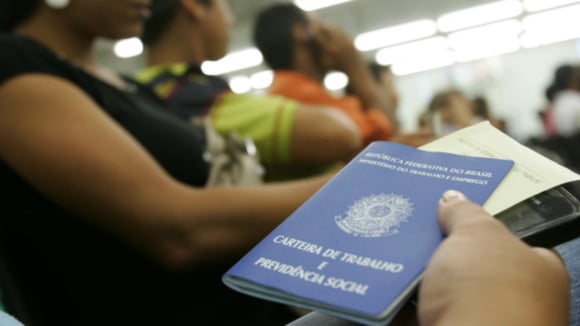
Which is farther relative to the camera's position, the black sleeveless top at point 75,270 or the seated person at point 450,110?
the seated person at point 450,110

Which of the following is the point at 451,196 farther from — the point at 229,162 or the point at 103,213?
the point at 229,162

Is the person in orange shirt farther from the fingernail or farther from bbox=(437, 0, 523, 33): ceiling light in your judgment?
bbox=(437, 0, 523, 33): ceiling light

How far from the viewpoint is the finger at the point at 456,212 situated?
449 millimetres

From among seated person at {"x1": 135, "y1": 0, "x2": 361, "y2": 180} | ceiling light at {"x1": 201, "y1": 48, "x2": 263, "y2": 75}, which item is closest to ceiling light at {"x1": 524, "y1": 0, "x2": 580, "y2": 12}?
ceiling light at {"x1": 201, "y1": 48, "x2": 263, "y2": 75}

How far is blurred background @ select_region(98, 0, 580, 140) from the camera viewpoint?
26.2 feet

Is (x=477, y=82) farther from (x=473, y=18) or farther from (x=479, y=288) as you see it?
(x=479, y=288)

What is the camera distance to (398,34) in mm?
8594

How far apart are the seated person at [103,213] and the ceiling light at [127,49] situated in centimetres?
713

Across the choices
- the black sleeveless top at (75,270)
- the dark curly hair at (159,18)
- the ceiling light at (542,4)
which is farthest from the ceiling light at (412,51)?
the black sleeveless top at (75,270)

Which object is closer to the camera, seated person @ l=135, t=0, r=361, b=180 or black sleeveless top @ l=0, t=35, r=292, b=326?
black sleeveless top @ l=0, t=35, r=292, b=326

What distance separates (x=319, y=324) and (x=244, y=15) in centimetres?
741

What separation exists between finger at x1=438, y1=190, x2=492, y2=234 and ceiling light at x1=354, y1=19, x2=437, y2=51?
8170mm

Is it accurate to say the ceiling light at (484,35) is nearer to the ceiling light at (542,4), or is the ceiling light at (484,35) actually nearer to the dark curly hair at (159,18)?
the ceiling light at (542,4)

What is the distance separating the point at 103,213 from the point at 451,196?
562 millimetres
